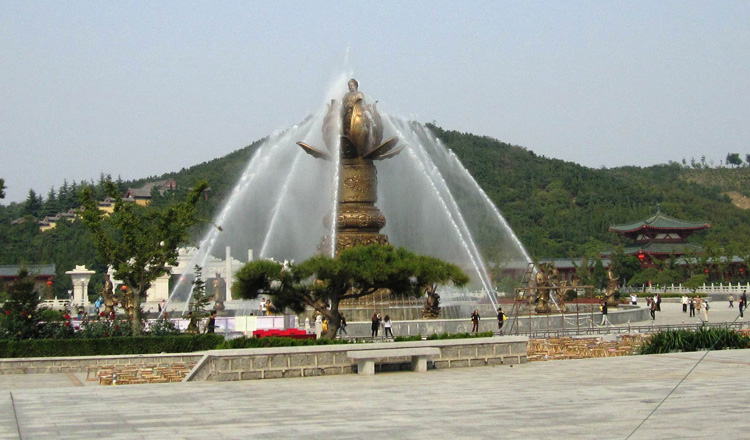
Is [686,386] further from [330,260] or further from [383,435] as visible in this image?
[330,260]

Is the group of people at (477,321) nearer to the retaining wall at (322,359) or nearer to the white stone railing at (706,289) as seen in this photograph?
the retaining wall at (322,359)

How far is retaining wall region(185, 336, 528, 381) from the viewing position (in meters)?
20.0

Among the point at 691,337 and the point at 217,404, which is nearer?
the point at 217,404

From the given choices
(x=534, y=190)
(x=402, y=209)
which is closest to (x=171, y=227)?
(x=402, y=209)

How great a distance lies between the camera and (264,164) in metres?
40.1

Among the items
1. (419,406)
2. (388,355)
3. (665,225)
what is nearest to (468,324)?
(388,355)

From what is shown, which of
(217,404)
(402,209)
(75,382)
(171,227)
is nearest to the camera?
(217,404)

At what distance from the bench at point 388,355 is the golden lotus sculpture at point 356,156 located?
15.1 meters

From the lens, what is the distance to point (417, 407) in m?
15.0

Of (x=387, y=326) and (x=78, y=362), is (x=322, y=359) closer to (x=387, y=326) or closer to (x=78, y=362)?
(x=387, y=326)

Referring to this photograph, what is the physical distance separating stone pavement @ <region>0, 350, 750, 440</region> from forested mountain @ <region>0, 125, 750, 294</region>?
69074 mm

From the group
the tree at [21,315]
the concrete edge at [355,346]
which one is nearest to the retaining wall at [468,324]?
the concrete edge at [355,346]

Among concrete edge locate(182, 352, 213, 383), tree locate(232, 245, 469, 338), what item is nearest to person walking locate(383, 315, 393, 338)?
tree locate(232, 245, 469, 338)

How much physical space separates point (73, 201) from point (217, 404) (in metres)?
146
